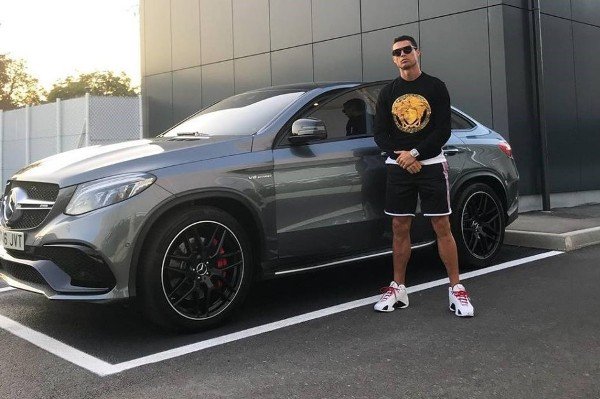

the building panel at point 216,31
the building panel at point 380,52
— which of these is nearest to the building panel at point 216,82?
the building panel at point 216,31

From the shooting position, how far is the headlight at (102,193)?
3.43 m

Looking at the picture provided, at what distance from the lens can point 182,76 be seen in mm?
15523

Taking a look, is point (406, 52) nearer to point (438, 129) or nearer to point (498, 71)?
point (438, 129)

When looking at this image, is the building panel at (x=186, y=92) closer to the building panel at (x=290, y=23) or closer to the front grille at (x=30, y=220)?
the building panel at (x=290, y=23)

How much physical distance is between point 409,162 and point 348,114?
0.84 meters

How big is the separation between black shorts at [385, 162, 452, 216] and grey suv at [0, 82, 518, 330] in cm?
27

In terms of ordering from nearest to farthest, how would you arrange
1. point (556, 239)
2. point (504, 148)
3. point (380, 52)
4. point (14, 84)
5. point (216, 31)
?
point (504, 148) → point (556, 239) → point (380, 52) → point (216, 31) → point (14, 84)

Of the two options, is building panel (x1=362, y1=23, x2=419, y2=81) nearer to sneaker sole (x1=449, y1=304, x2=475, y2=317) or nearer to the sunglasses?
the sunglasses

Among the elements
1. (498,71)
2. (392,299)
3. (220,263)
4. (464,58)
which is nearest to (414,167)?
(392,299)

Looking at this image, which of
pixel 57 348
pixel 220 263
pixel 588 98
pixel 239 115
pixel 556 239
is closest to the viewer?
pixel 57 348

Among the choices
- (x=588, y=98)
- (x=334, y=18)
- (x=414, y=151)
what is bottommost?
(x=414, y=151)

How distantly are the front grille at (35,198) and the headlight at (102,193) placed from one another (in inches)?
6.2

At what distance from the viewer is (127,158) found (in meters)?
3.66

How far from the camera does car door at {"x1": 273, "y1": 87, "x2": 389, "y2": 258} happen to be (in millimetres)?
4070
